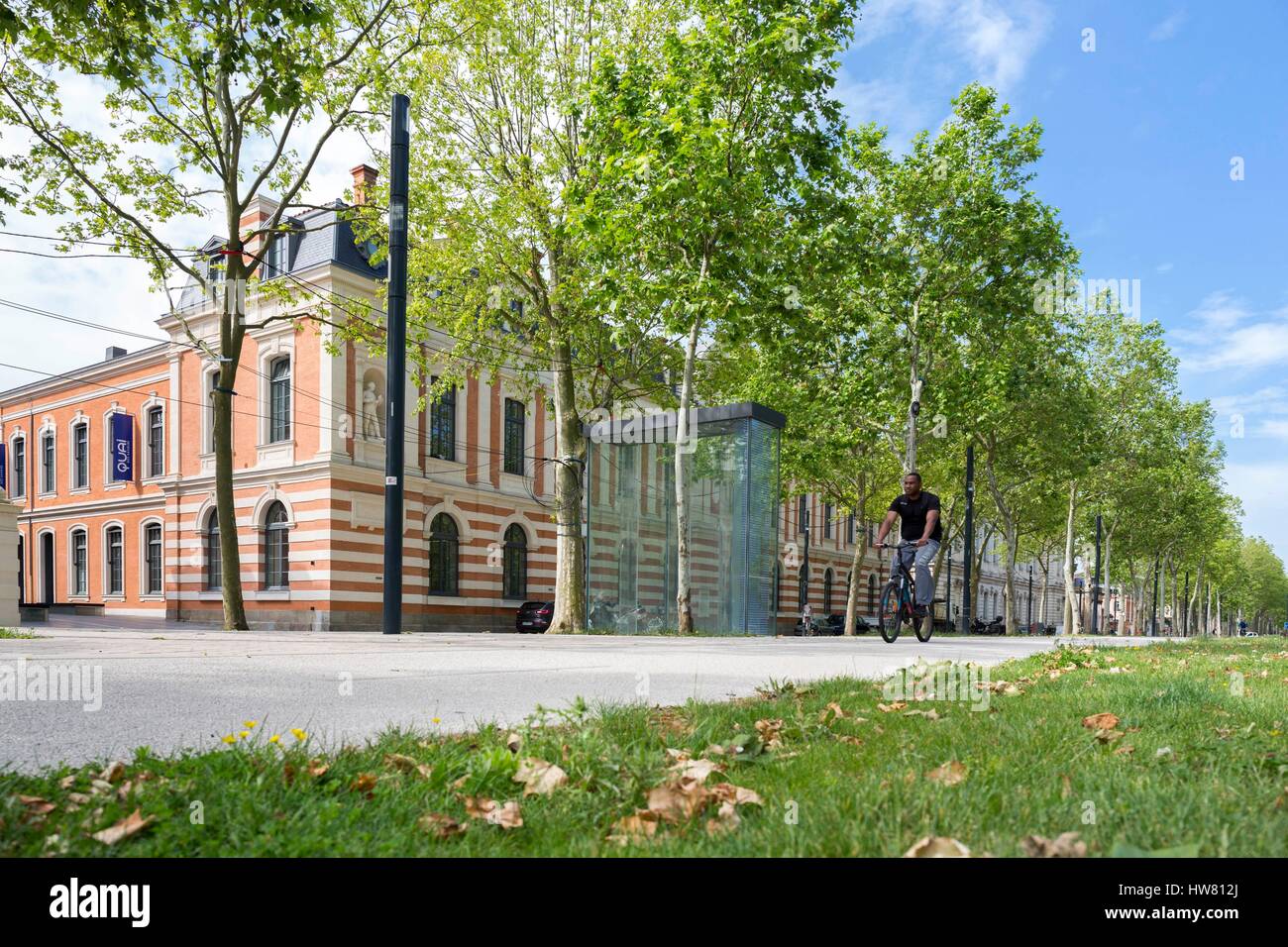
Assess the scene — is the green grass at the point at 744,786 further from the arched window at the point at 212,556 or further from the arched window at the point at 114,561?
the arched window at the point at 114,561

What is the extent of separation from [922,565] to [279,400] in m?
24.0

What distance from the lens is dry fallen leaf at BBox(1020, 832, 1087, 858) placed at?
1938 mm

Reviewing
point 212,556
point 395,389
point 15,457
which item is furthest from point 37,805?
point 15,457

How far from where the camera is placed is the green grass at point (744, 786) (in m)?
2.09

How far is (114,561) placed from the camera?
35.6 m

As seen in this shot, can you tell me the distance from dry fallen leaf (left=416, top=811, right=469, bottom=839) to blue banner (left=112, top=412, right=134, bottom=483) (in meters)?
37.1

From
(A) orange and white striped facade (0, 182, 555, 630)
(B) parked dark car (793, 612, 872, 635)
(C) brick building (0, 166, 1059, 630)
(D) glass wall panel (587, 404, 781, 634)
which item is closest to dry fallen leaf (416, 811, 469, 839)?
(D) glass wall panel (587, 404, 781, 634)

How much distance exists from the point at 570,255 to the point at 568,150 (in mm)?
2390

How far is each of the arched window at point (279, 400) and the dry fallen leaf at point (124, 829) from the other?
28.6 meters

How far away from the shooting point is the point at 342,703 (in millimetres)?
4559

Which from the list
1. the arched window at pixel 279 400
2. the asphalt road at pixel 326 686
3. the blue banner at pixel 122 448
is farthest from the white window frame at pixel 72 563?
the asphalt road at pixel 326 686

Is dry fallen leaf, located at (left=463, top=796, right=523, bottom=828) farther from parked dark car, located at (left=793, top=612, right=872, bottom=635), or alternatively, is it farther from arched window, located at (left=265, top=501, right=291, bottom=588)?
parked dark car, located at (left=793, top=612, right=872, bottom=635)

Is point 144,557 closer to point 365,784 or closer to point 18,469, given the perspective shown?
point 18,469
